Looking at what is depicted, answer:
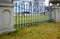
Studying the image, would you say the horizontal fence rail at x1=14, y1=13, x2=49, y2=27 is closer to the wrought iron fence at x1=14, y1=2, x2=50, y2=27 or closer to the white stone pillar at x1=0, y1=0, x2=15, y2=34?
the wrought iron fence at x1=14, y1=2, x2=50, y2=27

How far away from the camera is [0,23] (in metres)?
4.48

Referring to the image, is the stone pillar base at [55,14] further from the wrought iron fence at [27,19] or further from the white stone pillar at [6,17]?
the white stone pillar at [6,17]

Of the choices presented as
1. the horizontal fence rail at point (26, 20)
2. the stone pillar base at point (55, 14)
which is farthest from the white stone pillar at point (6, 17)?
the stone pillar base at point (55, 14)

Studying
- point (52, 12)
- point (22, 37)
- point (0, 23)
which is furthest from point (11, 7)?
point (52, 12)

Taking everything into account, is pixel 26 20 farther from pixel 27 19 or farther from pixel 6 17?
pixel 6 17

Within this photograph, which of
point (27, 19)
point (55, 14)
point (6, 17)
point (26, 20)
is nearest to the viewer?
point (6, 17)

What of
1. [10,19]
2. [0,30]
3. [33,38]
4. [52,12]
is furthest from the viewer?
[52,12]

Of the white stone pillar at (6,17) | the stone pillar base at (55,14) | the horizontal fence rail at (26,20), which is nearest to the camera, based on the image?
the white stone pillar at (6,17)

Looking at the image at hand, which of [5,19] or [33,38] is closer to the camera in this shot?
[33,38]

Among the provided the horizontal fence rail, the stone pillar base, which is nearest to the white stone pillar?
the horizontal fence rail

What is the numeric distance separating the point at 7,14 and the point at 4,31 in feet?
1.75

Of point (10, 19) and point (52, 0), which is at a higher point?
point (52, 0)

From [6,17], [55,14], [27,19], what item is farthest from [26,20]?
[6,17]

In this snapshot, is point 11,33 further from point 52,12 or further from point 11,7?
point 52,12
